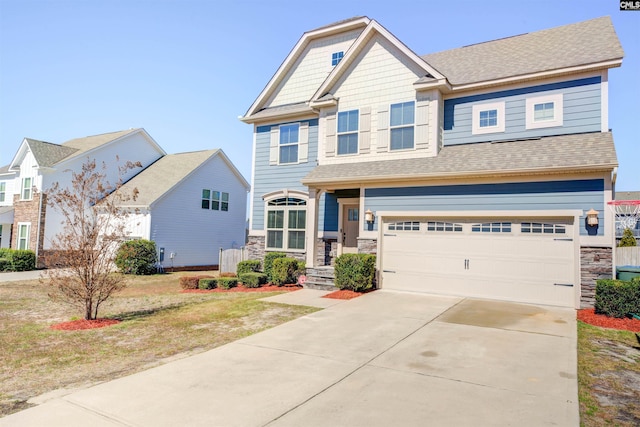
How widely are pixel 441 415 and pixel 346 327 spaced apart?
4037 millimetres

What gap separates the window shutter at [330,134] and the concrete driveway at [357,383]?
780cm

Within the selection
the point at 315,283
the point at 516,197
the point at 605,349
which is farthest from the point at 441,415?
the point at 315,283

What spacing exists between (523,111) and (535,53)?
2409mm

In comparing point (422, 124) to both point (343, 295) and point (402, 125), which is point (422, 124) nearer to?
point (402, 125)

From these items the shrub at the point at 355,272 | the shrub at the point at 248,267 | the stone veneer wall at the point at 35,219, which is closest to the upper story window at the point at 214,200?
the stone veneer wall at the point at 35,219

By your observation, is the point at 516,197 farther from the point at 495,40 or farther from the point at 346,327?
the point at 495,40

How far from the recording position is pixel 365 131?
14.2 metres

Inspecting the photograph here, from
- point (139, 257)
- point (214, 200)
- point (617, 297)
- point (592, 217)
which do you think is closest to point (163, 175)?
point (214, 200)

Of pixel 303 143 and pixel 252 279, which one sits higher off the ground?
pixel 303 143

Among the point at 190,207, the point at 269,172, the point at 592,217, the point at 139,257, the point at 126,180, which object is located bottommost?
the point at 139,257

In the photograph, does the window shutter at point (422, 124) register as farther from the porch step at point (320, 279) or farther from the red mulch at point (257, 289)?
the red mulch at point (257, 289)

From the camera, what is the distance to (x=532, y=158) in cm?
1109

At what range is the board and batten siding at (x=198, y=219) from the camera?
74.1 feet

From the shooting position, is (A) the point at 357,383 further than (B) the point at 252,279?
No
